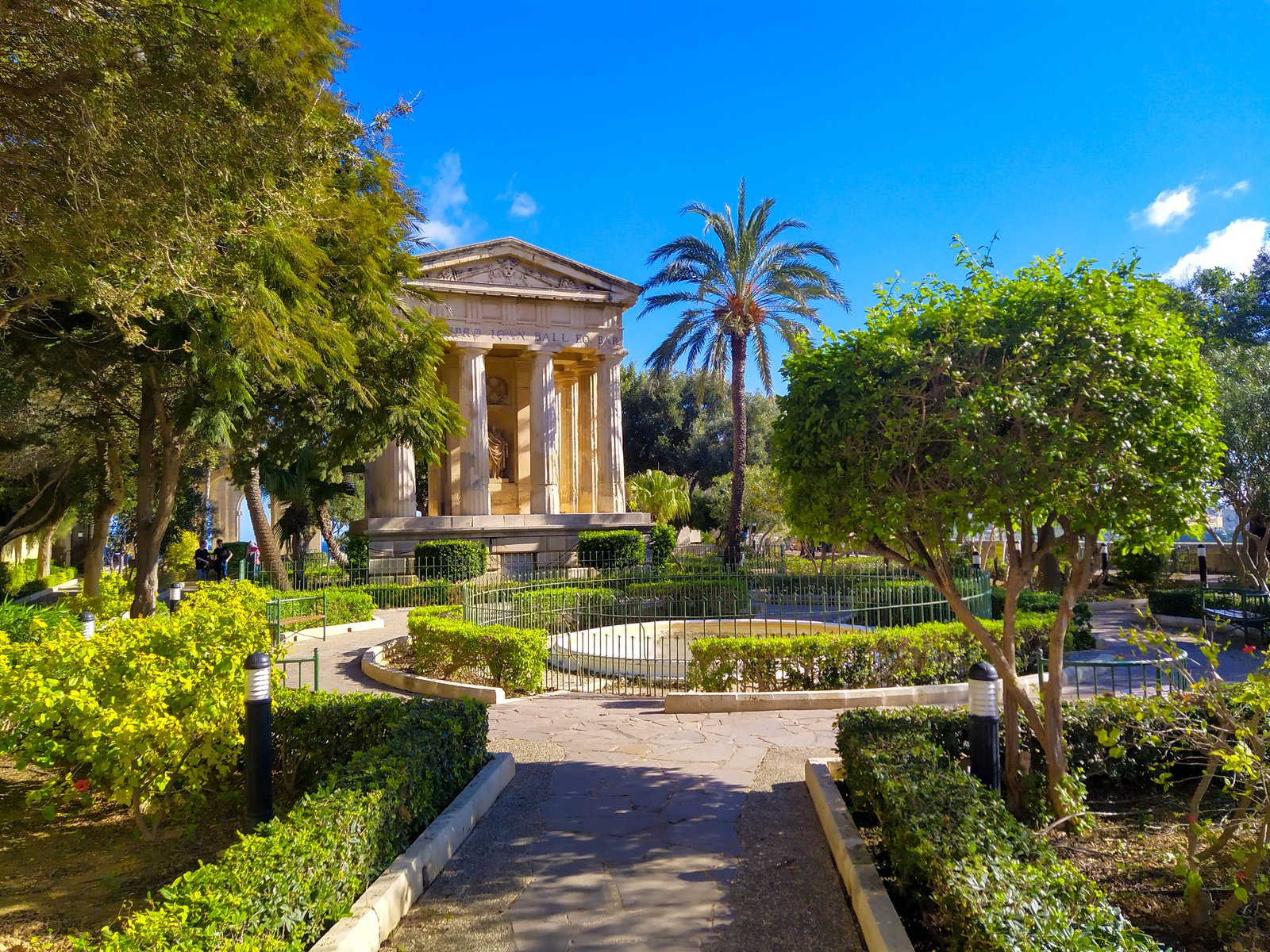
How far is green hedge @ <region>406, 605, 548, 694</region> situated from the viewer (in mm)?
10453

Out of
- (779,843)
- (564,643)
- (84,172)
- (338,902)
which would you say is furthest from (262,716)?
(564,643)

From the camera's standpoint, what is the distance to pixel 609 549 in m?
27.1

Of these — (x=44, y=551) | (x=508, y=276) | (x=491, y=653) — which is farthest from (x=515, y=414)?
(x=491, y=653)

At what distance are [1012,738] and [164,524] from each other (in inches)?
495

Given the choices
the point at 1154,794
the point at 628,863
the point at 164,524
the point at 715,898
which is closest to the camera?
the point at 715,898

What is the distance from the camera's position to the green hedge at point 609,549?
88.4ft

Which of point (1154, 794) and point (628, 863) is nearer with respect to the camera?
point (628, 863)

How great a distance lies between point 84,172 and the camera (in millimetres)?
6062

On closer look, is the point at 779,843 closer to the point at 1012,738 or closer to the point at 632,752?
the point at 1012,738

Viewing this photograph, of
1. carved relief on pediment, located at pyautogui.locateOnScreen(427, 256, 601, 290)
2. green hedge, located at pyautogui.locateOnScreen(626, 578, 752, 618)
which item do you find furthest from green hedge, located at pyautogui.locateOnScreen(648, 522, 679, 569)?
green hedge, located at pyautogui.locateOnScreen(626, 578, 752, 618)

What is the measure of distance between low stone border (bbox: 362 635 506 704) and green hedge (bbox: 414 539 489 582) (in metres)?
12.3

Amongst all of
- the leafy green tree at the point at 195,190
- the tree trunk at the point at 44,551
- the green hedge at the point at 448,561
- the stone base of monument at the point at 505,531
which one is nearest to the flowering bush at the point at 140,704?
the leafy green tree at the point at 195,190

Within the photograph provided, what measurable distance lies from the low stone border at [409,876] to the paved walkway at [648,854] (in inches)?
3.5

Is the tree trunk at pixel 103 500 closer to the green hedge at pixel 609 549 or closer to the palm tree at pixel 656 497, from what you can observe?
the green hedge at pixel 609 549
